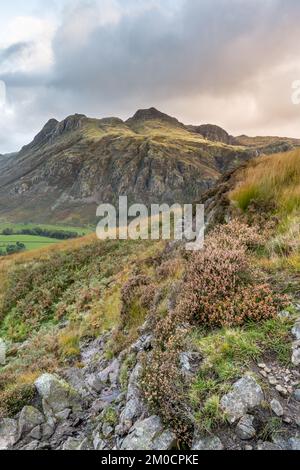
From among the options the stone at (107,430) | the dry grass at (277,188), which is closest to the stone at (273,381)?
the stone at (107,430)

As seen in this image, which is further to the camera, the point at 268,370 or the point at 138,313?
the point at 138,313

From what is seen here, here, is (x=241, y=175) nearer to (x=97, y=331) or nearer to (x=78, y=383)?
(x=97, y=331)

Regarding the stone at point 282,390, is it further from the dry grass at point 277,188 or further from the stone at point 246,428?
the dry grass at point 277,188

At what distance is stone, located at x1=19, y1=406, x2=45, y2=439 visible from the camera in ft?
20.5

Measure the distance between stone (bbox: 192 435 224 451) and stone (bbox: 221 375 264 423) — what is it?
293 millimetres

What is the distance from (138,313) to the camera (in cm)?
901

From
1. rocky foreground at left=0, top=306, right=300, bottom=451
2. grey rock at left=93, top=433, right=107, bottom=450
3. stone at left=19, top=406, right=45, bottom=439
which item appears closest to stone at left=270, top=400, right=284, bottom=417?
rocky foreground at left=0, top=306, right=300, bottom=451

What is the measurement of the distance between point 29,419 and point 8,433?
0.39 m

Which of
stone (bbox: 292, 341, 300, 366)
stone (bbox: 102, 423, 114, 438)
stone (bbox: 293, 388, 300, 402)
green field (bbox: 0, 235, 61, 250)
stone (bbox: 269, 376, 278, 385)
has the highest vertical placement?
stone (bbox: 292, 341, 300, 366)

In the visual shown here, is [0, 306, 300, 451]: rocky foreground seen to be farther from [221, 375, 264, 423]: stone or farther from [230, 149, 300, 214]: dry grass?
[230, 149, 300, 214]: dry grass

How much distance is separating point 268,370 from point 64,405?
406 cm

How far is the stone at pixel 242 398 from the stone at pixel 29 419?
3.73 metres

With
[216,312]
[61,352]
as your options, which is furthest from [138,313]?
[216,312]
